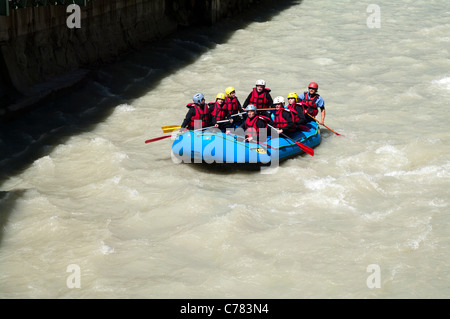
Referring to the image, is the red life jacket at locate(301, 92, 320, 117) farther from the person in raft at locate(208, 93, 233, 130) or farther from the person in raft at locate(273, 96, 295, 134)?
the person in raft at locate(208, 93, 233, 130)

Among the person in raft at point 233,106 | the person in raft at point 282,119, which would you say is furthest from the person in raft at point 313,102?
the person in raft at point 233,106

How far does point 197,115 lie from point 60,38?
16.5 ft

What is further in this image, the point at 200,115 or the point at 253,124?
the point at 200,115

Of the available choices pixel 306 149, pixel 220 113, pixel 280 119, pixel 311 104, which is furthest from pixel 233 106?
pixel 311 104

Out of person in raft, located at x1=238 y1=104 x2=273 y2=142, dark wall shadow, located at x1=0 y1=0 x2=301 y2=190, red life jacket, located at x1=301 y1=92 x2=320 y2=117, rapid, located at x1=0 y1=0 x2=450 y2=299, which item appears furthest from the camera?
red life jacket, located at x1=301 y1=92 x2=320 y2=117

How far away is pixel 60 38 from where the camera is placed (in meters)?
13.7

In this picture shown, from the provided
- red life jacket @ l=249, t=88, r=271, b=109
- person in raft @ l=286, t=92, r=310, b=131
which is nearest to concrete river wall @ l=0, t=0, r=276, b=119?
red life jacket @ l=249, t=88, r=271, b=109

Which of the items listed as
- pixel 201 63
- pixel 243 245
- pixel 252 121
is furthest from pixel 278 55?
pixel 243 245

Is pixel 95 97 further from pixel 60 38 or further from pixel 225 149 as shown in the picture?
pixel 225 149

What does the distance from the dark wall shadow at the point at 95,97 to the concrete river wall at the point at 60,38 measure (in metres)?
0.24

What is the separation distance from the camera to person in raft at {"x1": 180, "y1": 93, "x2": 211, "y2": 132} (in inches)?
402

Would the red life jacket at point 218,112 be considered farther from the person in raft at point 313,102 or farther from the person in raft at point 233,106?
the person in raft at point 313,102

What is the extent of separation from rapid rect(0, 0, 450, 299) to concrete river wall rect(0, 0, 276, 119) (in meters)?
0.40

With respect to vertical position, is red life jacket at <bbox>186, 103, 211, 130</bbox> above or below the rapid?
above
